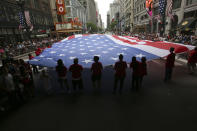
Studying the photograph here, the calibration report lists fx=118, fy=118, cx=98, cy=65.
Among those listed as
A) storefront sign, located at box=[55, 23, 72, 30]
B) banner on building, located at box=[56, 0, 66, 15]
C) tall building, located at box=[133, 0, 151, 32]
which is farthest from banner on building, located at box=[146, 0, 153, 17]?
banner on building, located at box=[56, 0, 66, 15]

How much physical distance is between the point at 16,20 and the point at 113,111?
34578 millimetres

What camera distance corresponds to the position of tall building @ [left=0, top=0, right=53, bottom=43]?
25.2 metres

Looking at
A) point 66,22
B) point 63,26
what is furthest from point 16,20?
point 66,22

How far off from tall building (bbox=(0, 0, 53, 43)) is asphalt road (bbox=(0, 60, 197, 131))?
17194 millimetres

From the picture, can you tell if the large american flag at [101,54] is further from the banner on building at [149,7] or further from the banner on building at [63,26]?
the banner on building at [63,26]

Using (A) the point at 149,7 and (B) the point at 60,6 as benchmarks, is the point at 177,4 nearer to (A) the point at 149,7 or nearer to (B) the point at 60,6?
(A) the point at 149,7

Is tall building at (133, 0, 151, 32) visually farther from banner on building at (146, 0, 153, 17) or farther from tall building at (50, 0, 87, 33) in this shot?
tall building at (50, 0, 87, 33)

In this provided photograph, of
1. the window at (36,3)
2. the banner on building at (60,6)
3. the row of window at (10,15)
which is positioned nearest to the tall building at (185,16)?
the banner on building at (60,6)

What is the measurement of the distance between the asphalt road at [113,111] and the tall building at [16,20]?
17.2 m

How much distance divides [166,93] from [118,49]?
12.0ft

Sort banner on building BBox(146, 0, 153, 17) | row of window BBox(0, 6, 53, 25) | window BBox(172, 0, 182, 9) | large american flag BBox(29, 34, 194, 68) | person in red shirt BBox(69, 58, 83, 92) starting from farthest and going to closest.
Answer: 1. banner on building BBox(146, 0, 153, 17)
2. window BBox(172, 0, 182, 9)
3. row of window BBox(0, 6, 53, 25)
4. large american flag BBox(29, 34, 194, 68)
5. person in red shirt BBox(69, 58, 83, 92)

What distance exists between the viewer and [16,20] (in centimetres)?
2908

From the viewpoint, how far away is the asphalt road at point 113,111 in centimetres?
399

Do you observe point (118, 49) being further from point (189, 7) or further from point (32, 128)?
point (189, 7)
